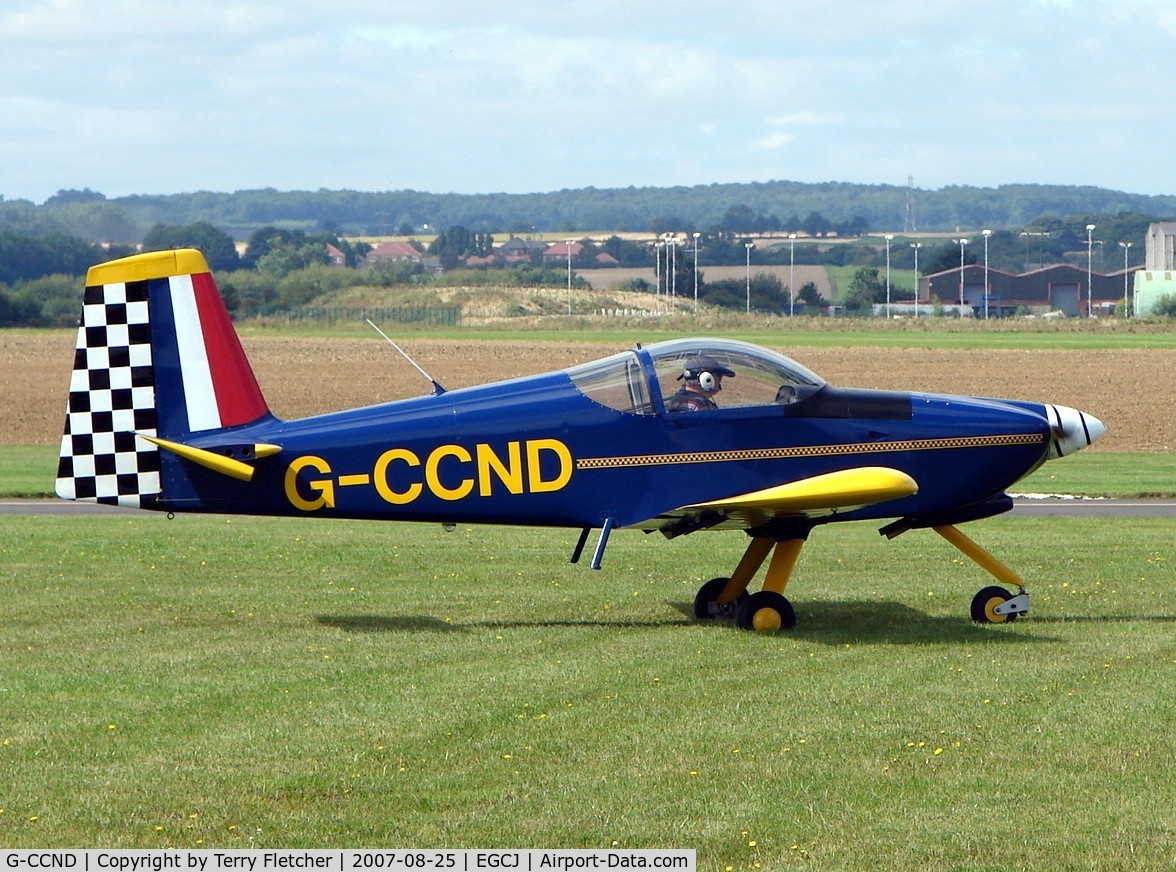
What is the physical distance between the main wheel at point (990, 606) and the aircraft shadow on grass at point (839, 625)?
0.09m

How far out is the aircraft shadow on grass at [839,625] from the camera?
10.9 meters

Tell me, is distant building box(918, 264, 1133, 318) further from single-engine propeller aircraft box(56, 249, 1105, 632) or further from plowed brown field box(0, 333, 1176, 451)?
single-engine propeller aircraft box(56, 249, 1105, 632)

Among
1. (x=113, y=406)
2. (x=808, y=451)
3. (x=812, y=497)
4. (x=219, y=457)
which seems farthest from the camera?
(x=808, y=451)

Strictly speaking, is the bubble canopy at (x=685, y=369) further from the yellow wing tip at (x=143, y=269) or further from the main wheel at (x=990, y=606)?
the yellow wing tip at (x=143, y=269)

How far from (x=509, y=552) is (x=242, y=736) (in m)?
7.51

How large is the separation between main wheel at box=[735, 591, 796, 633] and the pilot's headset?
1.58 meters

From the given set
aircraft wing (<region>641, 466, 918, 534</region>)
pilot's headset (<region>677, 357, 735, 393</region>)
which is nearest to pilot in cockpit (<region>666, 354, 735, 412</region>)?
pilot's headset (<region>677, 357, 735, 393</region>)

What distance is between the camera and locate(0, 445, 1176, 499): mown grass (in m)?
22.0

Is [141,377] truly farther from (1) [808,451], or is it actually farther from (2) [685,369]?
(1) [808,451]

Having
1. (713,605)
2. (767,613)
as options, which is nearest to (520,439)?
(713,605)

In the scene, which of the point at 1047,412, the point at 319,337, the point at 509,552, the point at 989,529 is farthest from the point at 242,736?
the point at 319,337

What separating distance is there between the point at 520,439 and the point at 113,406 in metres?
2.95

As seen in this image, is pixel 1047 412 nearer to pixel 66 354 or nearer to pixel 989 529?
pixel 989 529

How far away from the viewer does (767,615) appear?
11117 mm
